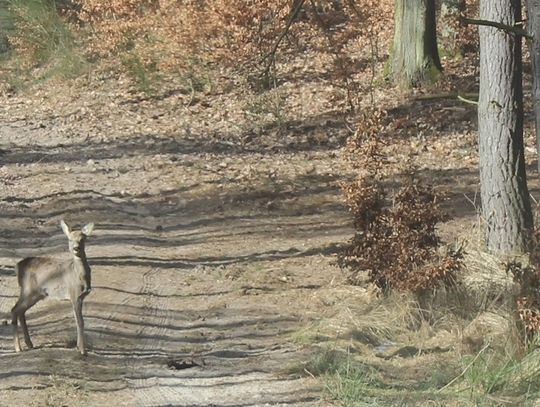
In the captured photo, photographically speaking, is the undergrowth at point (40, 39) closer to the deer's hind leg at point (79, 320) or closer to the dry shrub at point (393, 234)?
the dry shrub at point (393, 234)

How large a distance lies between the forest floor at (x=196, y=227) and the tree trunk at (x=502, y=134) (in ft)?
2.81

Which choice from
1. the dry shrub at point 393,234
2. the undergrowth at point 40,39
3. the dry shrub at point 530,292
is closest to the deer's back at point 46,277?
the dry shrub at point 393,234

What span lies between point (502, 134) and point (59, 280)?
445 centimetres

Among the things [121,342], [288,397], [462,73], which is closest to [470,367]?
[288,397]

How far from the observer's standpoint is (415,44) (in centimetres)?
1798

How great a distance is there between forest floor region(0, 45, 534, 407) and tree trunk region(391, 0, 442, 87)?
1.54ft

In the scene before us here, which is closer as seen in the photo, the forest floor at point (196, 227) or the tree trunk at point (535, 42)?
the tree trunk at point (535, 42)

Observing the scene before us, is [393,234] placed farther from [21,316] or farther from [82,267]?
[21,316]

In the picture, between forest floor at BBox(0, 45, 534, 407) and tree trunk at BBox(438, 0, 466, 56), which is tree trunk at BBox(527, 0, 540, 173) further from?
tree trunk at BBox(438, 0, 466, 56)

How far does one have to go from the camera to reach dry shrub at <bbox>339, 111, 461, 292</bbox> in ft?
Answer: 29.0

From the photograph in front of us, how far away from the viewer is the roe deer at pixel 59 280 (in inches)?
314

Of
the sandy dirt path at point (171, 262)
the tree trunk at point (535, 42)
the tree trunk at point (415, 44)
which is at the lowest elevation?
the sandy dirt path at point (171, 262)

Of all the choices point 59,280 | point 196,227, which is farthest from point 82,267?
point 196,227

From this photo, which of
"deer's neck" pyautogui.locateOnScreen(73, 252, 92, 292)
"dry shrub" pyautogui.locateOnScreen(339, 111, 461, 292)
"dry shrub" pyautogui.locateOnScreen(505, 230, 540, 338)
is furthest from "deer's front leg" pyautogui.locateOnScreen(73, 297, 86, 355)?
"dry shrub" pyautogui.locateOnScreen(505, 230, 540, 338)
